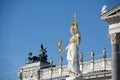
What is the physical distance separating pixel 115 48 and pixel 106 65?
13644mm

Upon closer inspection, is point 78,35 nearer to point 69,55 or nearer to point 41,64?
point 69,55

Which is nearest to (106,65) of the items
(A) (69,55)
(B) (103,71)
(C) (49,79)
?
(B) (103,71)

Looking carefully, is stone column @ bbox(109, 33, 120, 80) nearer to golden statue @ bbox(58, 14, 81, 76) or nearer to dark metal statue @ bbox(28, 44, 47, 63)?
golden statue @ bbox(58, 14, 81, 76)

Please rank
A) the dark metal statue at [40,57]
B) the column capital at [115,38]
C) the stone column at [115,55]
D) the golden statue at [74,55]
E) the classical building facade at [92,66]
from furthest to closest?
the dark metal statue at [40,57], the column capital at [115,38], the classical building facade at [92,66], the stone column at [115,55], the golden statue at [74,55]

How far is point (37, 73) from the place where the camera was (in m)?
70.4

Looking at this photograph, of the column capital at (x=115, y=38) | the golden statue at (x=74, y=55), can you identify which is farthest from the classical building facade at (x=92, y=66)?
the golden statue at (x=74, y=55)

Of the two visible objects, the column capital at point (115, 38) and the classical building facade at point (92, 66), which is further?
the column capital at point (115, 38)

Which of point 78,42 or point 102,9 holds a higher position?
point 102,9

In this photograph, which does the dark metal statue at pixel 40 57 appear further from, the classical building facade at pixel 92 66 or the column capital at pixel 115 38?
the column capital at pixel 115 38

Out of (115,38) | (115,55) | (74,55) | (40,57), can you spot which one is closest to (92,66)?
(40,57)

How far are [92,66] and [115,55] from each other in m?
16.4

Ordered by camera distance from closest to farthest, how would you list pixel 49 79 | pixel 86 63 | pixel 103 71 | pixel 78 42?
pixel 78 42 < pixel 103 71 < pixel 86 63 < pixel 49 79

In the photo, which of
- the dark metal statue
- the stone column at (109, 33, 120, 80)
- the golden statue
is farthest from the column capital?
the dark metal statue

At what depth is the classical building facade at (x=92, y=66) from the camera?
151 ft
